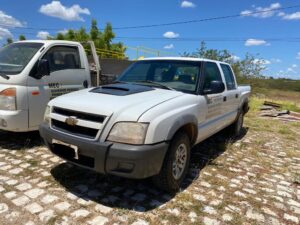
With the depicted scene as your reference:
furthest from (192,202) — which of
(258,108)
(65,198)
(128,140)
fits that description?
(258,108)

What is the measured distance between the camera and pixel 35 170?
13.3 ft

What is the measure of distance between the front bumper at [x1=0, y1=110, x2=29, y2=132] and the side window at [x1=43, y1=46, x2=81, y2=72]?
1015mm

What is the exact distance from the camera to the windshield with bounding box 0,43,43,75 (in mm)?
4863

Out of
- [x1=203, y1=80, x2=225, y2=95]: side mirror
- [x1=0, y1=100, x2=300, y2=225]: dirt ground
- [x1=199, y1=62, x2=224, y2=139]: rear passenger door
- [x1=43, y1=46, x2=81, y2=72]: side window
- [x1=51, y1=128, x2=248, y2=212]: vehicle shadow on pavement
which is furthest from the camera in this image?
[x1=43, y1=46, x2=81, y2=72]: side window

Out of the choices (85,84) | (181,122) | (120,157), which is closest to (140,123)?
(120,157)

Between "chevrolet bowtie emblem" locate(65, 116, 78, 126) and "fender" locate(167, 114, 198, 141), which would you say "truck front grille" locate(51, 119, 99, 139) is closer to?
"chevrolet bowtie emblem" locate(65, 116, 78, 126)

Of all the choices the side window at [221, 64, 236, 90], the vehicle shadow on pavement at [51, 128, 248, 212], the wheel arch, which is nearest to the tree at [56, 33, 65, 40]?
the side window at [221, 64, 236, 90]

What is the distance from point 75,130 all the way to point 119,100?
24.1 inches

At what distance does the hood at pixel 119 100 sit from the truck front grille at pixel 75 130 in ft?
0.67

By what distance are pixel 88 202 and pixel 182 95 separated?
180cm

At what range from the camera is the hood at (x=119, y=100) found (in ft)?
9.86

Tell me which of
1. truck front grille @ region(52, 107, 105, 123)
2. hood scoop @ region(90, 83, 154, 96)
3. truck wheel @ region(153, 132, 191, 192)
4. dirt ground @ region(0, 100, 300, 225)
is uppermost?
hood scoop @ region(90, 83, 154, 96)

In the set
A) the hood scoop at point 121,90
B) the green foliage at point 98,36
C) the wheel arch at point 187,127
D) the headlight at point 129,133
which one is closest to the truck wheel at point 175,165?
the wheel arch at point 187,127

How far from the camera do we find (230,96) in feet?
17.9
